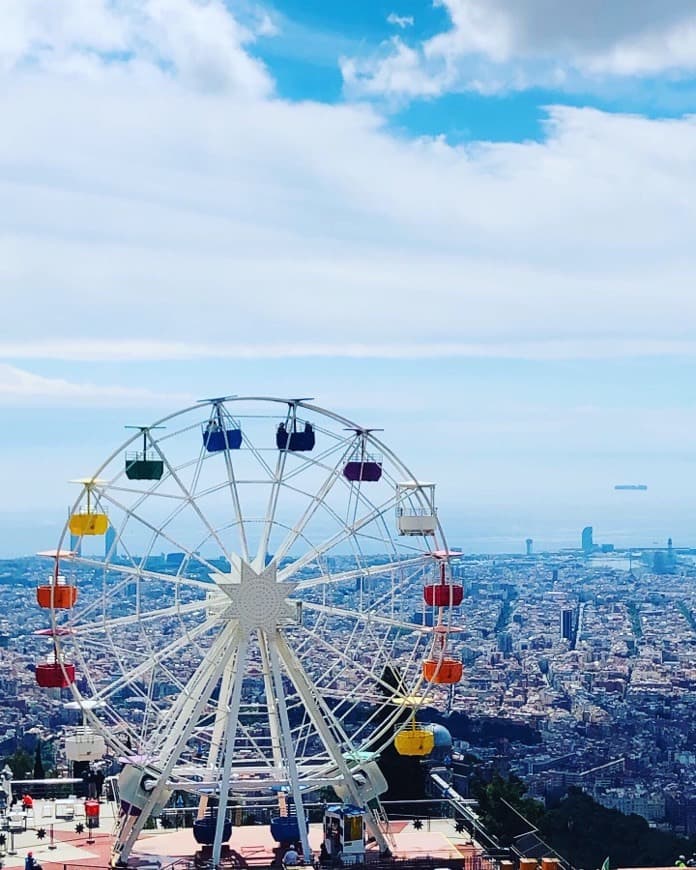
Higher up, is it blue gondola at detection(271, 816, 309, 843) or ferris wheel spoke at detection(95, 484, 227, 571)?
ferris wheel spoke at detection(95, 484, 227, 571)

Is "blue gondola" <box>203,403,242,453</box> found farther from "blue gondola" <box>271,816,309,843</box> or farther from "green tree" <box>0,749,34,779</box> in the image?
"green tree" <box>0,749,34,779</box>

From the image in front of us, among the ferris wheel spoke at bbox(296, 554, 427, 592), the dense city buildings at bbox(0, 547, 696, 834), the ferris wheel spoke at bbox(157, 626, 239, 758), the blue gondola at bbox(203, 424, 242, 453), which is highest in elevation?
the blue gondola at bbox(203, 424, 242, 453)

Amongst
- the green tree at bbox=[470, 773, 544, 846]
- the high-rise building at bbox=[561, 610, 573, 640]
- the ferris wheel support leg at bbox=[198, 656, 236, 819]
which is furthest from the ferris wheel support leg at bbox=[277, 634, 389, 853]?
the high-rise building at bbox=[561, 610, 573, 640]

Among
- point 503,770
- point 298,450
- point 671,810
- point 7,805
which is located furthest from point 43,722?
point 298,450

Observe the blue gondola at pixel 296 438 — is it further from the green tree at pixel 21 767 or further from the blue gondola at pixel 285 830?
the green tree at pixel 21 767

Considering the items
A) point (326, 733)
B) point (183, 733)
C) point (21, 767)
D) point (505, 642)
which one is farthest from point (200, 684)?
point (505, 642)

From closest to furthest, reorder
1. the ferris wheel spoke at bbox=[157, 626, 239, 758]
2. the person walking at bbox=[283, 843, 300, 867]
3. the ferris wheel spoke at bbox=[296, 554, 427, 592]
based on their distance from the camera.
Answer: the person walking at bbox=[283, 843, 300, 867], the ferris wheel spoke at bbox=[157, 626, 239, 758], the ferris wheel spoke at bbox=[296, 554, 427, 592]

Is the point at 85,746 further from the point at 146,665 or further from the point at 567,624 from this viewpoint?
the point at 567,624
